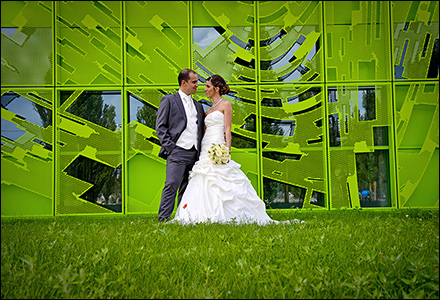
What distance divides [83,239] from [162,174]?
11.8 feet

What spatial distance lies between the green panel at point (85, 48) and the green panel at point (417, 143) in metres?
5.27

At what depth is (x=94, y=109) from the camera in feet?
23.1

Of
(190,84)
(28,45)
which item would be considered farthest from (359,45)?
(28,45)

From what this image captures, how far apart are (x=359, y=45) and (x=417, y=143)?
2.11m

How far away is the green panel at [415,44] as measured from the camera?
7156mm

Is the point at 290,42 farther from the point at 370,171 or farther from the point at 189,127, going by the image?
the point at 189,127

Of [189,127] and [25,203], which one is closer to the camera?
[189,127]

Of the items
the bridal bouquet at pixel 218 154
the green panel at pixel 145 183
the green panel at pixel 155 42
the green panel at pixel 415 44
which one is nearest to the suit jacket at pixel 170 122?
the bridal bouquet at pixel 218 154

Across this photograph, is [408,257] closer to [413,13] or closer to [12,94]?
[413,13]

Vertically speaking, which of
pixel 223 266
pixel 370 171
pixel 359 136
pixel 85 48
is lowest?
pixel 223 266

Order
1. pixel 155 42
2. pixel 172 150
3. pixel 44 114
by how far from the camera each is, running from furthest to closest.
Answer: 1. pixel 155 42
2. pixel 44 114
3. pixel 172 150

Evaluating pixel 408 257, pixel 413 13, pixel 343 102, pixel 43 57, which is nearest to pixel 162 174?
pixel 43 57

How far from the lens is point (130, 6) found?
7137 millimetres

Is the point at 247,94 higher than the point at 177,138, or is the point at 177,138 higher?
the point at 247,94
